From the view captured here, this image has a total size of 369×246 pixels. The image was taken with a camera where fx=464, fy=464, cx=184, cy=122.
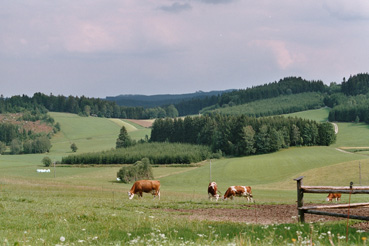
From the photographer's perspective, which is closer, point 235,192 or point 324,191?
point 324,191

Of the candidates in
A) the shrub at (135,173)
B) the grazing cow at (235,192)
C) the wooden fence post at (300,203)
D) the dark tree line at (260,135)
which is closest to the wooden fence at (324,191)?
the wooden fence post at (300,203)

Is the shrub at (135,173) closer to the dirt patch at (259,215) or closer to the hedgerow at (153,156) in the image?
the hedgerow at (153,156)

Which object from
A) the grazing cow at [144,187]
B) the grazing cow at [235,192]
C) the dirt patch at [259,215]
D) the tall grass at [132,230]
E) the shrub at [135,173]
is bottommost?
the shrub at [135,173]

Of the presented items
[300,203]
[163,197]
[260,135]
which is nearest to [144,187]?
[163,197]

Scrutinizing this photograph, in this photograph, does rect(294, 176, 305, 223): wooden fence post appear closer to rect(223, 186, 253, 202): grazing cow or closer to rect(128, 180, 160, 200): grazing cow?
rect(223, 186, 253, 202): grazing cow

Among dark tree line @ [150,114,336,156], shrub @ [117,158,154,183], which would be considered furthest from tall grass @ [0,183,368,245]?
dark tree line @ [150,114,336,156]

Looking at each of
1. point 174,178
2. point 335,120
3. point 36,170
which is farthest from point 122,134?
point 335,120

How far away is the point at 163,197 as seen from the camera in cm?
3700

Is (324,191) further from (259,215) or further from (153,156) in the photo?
(153,156)

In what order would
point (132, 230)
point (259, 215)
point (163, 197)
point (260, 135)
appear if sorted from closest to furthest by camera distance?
1. point (132, 230)
2. point (259, 215)
3. point (163, 197)
4. point (260, 135)

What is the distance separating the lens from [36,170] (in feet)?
381

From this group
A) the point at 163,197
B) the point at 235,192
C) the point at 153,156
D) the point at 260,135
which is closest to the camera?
the point at 163,197

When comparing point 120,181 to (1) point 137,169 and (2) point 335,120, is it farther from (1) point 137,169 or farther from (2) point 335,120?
(2) point 335,120

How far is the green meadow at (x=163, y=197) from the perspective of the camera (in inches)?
510
